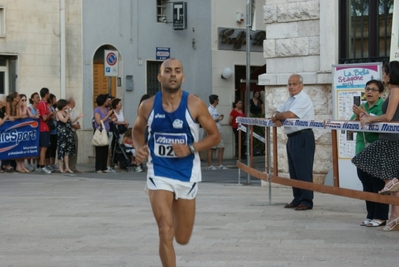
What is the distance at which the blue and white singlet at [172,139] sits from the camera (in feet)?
25.2

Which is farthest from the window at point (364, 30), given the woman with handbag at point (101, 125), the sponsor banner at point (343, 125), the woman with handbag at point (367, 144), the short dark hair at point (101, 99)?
the short dark hair at point (101, 99)

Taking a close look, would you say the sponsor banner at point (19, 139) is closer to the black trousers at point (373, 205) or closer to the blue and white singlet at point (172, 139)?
the black trousers at point (373, 205)

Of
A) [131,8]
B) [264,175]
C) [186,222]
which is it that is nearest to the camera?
[186,222]

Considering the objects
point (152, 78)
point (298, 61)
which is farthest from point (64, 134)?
point (152, 78)

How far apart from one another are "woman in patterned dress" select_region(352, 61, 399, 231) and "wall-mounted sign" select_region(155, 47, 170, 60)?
60.8 ft

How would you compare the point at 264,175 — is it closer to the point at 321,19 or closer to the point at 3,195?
the point at 321,19

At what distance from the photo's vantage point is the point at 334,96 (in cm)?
1562

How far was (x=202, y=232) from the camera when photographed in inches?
421

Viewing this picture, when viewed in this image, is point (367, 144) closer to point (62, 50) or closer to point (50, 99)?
point (50, 99)

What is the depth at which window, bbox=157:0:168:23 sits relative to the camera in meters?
29.3

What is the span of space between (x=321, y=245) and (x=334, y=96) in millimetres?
6274

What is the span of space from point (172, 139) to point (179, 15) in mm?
21907

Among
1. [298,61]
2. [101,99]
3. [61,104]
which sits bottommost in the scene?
[61,104]

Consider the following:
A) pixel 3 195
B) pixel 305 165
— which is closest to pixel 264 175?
pixel 305 165
